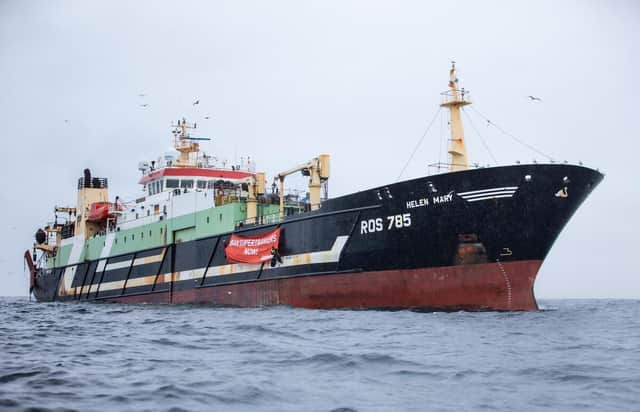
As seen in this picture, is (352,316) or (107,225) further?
(107,225)

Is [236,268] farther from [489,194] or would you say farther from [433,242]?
[489,194]

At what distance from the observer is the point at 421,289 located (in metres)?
22.0

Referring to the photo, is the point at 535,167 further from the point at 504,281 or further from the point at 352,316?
the point at 352,316

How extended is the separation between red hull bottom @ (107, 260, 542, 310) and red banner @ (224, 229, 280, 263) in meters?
1.08

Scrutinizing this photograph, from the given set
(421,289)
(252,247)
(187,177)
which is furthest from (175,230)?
(421,289)

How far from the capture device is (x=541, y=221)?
21.0 metres

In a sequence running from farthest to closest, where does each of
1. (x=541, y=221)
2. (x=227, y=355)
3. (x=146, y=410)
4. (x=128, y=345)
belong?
(x=541, y=221) < (x=128, y=345) < (x=227, y=355) < (x=146, y=410)

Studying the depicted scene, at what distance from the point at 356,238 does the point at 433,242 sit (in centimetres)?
281

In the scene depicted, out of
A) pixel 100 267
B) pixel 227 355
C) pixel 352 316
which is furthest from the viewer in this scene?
pixel 100 267

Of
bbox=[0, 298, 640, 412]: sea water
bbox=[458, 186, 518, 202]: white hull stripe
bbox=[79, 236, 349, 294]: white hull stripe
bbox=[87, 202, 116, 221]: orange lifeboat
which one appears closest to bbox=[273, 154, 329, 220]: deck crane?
bbox=[79, 236, 349, 294]: white hull stripe

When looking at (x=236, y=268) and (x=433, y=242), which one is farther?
(x=236, y=268)

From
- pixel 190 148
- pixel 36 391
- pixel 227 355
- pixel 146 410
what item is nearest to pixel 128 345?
pixel 227 355

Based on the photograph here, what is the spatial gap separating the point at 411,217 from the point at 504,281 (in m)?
3.46

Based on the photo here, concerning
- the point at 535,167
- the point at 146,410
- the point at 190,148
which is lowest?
the point at 146,410
